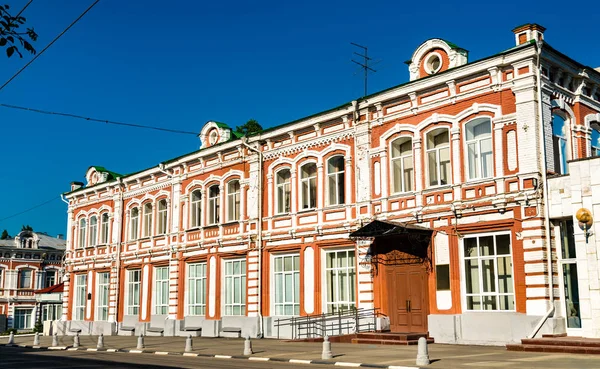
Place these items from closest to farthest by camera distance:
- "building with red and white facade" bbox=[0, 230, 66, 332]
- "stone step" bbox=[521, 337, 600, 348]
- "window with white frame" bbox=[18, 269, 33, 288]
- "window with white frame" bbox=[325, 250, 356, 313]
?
"stone step" bbox=[521, 337, 600, 348], "window with white frame" bbox=[325, 250, 356, 313], "building with red and white facade" bbox=[0, 230, 66, 332], "window with white frame" bbox=[18, 269, 33, 288]

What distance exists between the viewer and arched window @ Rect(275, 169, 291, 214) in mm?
29442

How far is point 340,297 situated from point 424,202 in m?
5.62

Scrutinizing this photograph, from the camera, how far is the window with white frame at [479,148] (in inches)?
865

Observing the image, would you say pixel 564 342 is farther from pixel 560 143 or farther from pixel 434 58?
pixel 434 58

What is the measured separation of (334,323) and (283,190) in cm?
676

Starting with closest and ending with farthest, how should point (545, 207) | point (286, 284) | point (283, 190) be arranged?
point (545, 207) < point (286, 284) < point (283, 190)

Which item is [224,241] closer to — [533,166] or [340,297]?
[340,297]

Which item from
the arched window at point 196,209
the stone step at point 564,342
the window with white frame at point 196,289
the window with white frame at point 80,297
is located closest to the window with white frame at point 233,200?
the arched window at point 196,209

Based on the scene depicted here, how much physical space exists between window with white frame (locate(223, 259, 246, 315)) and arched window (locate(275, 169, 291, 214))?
11.3 feet

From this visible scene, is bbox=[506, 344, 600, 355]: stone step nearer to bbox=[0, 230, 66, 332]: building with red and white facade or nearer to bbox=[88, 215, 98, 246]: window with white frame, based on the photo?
bbox=[88, 215, 98, 246]: window with white frame

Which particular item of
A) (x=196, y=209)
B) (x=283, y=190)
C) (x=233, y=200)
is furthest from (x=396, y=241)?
(x=196, y=209)

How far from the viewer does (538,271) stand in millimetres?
19812

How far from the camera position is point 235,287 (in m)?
31.4

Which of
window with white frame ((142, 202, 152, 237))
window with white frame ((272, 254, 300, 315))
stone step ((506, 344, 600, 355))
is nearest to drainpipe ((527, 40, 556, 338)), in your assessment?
stone step ((506, 344, 600, 355))
